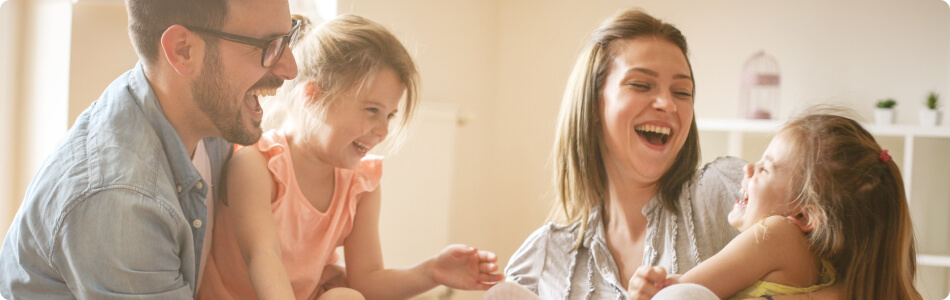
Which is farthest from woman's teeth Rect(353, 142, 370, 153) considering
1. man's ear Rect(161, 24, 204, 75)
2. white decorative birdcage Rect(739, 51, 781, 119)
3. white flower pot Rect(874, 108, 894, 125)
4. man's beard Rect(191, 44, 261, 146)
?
white flower pot Rect(874, 108, 894, 125)

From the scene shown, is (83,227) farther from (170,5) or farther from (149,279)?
(170,5)

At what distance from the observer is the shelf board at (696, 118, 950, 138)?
7.71 ft

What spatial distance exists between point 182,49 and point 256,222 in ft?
0.97

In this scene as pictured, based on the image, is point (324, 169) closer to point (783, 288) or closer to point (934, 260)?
point (783, 288)

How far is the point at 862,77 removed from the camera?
2600mm

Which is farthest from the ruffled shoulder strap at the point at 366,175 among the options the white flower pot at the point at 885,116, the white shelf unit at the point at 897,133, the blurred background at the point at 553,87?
the white flower pot at the point at 885,116

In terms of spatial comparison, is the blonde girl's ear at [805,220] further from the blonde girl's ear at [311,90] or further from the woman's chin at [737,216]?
the blonde girl's ear at [311,90]

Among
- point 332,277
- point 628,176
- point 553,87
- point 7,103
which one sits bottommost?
point 332,277

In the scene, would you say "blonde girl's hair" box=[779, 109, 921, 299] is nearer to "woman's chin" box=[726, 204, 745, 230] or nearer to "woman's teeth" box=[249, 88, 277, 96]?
"woman's chin" box=[726, 204, 745, 230]

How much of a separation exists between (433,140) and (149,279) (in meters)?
1.53

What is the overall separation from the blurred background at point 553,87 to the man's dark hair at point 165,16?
1.04 metres

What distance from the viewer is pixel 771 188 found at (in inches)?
45.2

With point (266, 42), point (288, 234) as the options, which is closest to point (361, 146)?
point (288, 234)

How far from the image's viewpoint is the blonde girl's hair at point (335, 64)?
125 centimetres
